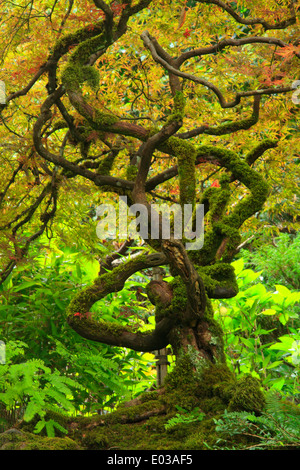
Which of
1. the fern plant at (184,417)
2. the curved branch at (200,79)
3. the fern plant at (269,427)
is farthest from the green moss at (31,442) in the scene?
the curved branch at (200,79)

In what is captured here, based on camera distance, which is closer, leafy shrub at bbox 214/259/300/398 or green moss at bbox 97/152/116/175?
green moss at bbox 97/152/116/175

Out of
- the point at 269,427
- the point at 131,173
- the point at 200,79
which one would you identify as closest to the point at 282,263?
the point at 131,173

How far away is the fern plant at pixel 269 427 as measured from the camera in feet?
5.79

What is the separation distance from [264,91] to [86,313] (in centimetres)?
158

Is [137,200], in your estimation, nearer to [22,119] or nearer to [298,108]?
[22,119]

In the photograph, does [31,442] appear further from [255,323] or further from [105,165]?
[255,323]

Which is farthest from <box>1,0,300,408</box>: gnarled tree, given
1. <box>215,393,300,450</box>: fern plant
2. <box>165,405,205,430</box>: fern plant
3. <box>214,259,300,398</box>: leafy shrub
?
<box>214,259,300,398</box>: leafy shrub

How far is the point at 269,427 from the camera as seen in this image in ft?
6.14

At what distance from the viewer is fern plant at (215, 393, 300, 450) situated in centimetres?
176

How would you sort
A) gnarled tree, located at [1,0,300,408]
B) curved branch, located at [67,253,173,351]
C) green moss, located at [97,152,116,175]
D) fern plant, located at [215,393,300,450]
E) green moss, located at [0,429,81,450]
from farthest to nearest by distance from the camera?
green moss, located at [97,152,116,175]
curved branch, located at [67,253,173,351]
gnarled tree, located at [1,0,300,408]
green moss, located at [0,429,81,450]
fern plant, located at [215,393,300,450]

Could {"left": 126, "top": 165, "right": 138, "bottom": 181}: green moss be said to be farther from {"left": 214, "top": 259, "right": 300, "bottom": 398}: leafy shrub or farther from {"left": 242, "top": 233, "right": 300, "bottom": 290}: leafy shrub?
{"left": 242, "top": 233, "right": 300, "bottom": 290}: leafy shrub

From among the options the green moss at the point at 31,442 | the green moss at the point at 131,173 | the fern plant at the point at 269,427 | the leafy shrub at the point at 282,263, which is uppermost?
the green moss at the point at 131,173

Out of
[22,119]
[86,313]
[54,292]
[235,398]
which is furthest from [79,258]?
[235,398]

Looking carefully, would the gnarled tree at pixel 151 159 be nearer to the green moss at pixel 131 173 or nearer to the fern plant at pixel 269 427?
the green moss at pixel 131 173
